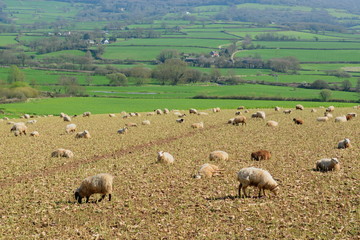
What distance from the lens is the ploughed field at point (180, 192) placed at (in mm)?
12664

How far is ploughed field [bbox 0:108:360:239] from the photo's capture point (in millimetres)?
12664

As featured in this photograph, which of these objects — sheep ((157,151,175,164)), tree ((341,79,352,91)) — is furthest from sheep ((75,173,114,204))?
tree ((341,79,352,91))

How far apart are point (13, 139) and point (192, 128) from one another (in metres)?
13.6

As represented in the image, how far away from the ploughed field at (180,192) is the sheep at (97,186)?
15.8 inches

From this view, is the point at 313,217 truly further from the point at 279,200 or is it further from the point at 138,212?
the point at 138,212

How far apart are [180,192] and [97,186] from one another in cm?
319

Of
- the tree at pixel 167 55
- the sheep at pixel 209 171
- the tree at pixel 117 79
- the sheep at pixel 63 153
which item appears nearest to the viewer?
the sheep at pixel 209 171

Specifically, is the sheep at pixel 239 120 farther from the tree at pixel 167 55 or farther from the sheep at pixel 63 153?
the tree at pixel 167 55

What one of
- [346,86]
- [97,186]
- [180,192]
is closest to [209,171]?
[180,192]

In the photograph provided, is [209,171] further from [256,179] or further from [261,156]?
[256,179]

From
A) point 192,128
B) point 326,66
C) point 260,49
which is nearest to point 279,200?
point 192,128

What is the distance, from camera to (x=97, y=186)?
49.3 feet

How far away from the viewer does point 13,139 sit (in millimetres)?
30953

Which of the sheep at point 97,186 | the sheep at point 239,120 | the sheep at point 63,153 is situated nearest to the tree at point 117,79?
the sheep at point 239,120
